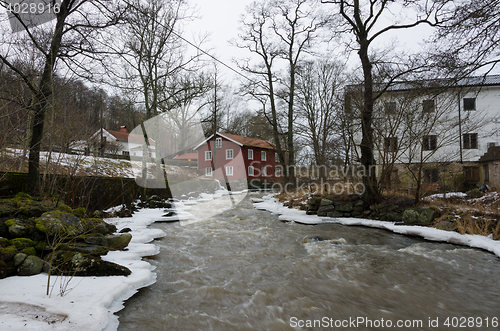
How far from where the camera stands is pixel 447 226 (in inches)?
293

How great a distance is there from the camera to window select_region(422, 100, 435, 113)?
807cm

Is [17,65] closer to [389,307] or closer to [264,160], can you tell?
[389,307]

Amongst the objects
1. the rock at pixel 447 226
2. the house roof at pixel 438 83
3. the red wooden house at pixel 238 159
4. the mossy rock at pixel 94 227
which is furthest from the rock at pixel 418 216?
the red wooden house at pixel 238 159

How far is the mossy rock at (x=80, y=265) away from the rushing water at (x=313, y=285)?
25.5 inches

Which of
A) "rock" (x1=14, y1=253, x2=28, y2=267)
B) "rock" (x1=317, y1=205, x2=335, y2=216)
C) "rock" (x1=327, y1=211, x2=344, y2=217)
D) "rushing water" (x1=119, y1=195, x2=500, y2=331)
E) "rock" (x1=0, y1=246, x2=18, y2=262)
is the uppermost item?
"rock" (x1=0, y1=246, x2=18, y2=262)

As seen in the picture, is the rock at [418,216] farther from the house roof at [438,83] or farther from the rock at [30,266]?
the rock at [30,266]

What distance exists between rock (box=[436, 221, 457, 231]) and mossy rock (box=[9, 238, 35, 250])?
9224mm

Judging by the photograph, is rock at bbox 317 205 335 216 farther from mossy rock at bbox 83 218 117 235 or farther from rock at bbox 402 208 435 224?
mossy rock at bbox 83 218 117 235

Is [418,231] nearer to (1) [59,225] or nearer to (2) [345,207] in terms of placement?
(2) [345,207]

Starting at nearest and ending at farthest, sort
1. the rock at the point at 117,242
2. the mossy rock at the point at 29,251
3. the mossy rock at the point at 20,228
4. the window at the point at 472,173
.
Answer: the mossy rock at the point at 29,251 < the mossy rock at the point at 20,228 < the rock at the point at 117,242 < the window at the point at 472,173

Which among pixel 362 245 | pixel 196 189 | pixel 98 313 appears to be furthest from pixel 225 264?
pixel 196 189

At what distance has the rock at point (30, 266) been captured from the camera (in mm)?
3723

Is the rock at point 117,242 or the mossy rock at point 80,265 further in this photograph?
the rock at point 117,242

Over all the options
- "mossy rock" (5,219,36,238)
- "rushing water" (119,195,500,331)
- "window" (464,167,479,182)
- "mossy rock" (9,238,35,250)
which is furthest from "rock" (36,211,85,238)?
"window" (464,167,479,182)
